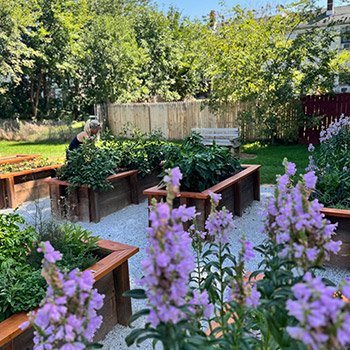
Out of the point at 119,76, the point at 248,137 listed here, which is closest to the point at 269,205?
the point at 248,137

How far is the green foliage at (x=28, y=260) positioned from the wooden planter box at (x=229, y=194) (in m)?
1.50

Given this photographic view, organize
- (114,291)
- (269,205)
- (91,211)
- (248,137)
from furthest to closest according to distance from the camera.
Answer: (248,137) → (91,211) → (114,291) → (269,205)

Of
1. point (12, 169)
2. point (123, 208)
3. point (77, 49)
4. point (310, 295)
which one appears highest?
point (77, 49)

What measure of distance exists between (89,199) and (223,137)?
6678 millimetres

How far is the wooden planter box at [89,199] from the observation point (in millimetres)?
5410

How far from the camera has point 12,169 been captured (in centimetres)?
686

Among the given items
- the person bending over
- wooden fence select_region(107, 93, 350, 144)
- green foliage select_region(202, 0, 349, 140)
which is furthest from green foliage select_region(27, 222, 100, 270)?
green foliage select_region(202, 0, 349, 140)

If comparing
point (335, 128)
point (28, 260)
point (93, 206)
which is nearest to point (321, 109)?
point (335, 128)

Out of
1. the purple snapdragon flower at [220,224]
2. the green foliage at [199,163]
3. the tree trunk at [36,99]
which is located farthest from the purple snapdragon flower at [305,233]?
the tree trunk at [36,99]

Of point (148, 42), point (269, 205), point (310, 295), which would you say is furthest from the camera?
point (148, 42)

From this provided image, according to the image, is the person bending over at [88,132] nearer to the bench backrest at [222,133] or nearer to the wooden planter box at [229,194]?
the wooden planter box at [229,194]

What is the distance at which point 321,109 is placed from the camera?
12.0 m

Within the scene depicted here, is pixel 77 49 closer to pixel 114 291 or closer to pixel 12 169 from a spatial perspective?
pixel 12 169

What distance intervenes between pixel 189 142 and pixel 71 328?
15.7 ft
